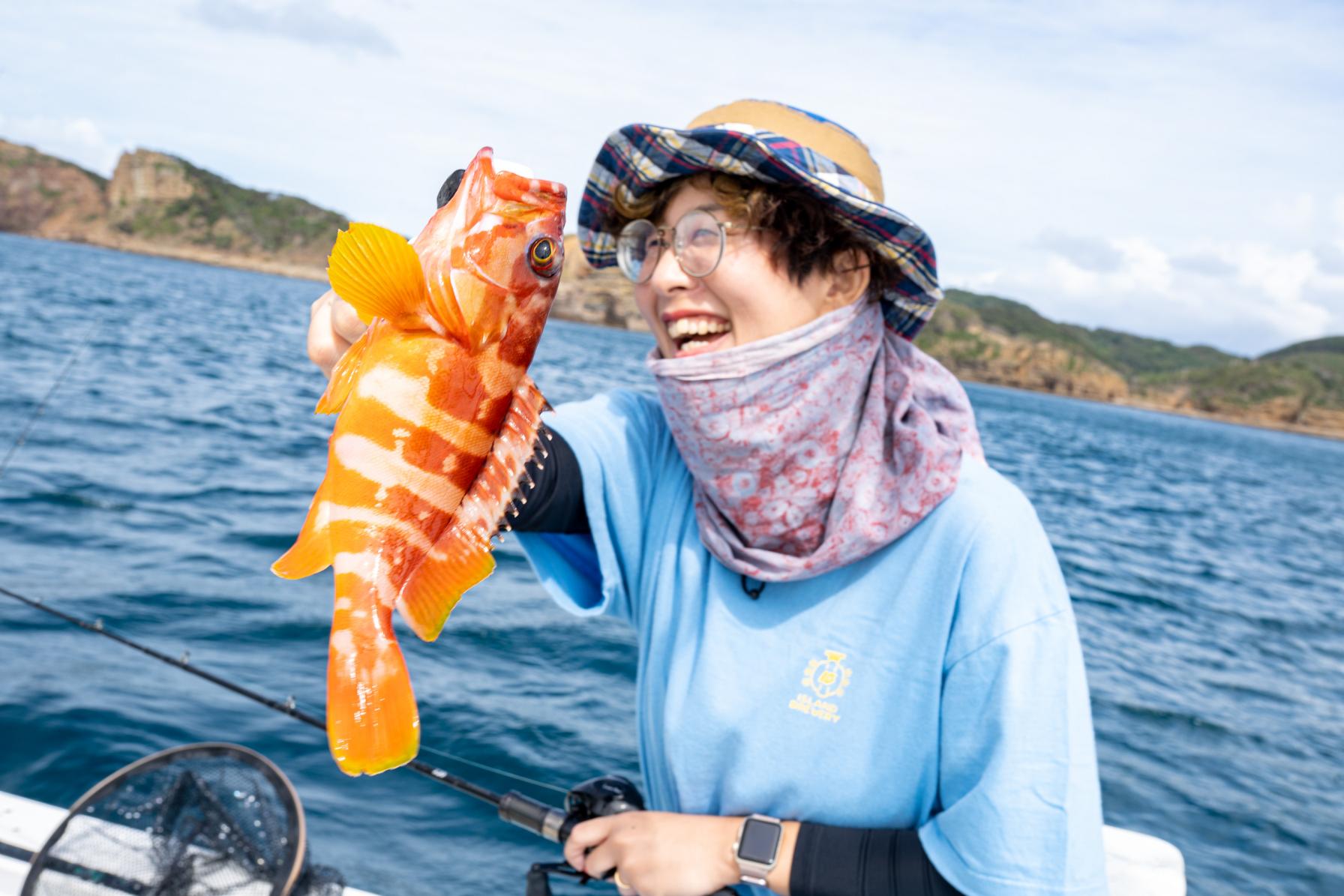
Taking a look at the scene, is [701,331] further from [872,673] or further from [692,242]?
[872,673]

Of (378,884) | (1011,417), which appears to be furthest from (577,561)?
(1011,417)

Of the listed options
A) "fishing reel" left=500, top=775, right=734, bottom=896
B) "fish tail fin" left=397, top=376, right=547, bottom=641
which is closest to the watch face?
"fishing reel" left=500, top=775, right=734, bottom=896

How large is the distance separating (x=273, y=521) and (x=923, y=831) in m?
8.39

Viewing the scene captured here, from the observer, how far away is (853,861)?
2131 mm

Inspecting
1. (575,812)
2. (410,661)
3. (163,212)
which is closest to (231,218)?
(163,212)

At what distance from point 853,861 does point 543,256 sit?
1.59m

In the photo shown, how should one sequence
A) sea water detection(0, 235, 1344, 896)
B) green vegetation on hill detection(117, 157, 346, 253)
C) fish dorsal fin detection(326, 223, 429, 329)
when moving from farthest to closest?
1. green vegetation on hill detection(117, 157, 346, 253)
2. sea water detection(0, 235, 1344, 896)
3. fish dorsal fin detection(326, 223, 429, 329)

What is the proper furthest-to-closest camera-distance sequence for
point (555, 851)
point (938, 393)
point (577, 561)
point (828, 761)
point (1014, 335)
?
point (1014, 335) → point (555, 851) → point (577, 561) → point (938, 393) → point (828, 761)

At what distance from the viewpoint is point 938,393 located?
2.39 meters

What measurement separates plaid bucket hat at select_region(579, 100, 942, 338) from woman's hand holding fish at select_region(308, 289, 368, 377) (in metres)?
0.86

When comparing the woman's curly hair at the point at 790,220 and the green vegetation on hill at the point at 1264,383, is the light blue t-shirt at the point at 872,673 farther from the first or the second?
the green vegetation on hill at the point at 1264,383

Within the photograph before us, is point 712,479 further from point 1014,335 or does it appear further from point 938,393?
point 1014,335

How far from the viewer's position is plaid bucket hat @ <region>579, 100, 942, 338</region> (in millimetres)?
2018

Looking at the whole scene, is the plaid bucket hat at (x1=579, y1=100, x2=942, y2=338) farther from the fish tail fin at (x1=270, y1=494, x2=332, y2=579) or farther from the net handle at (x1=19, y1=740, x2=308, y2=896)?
the net handle at (x1=19, y1=740, x2=308, y2=896)
